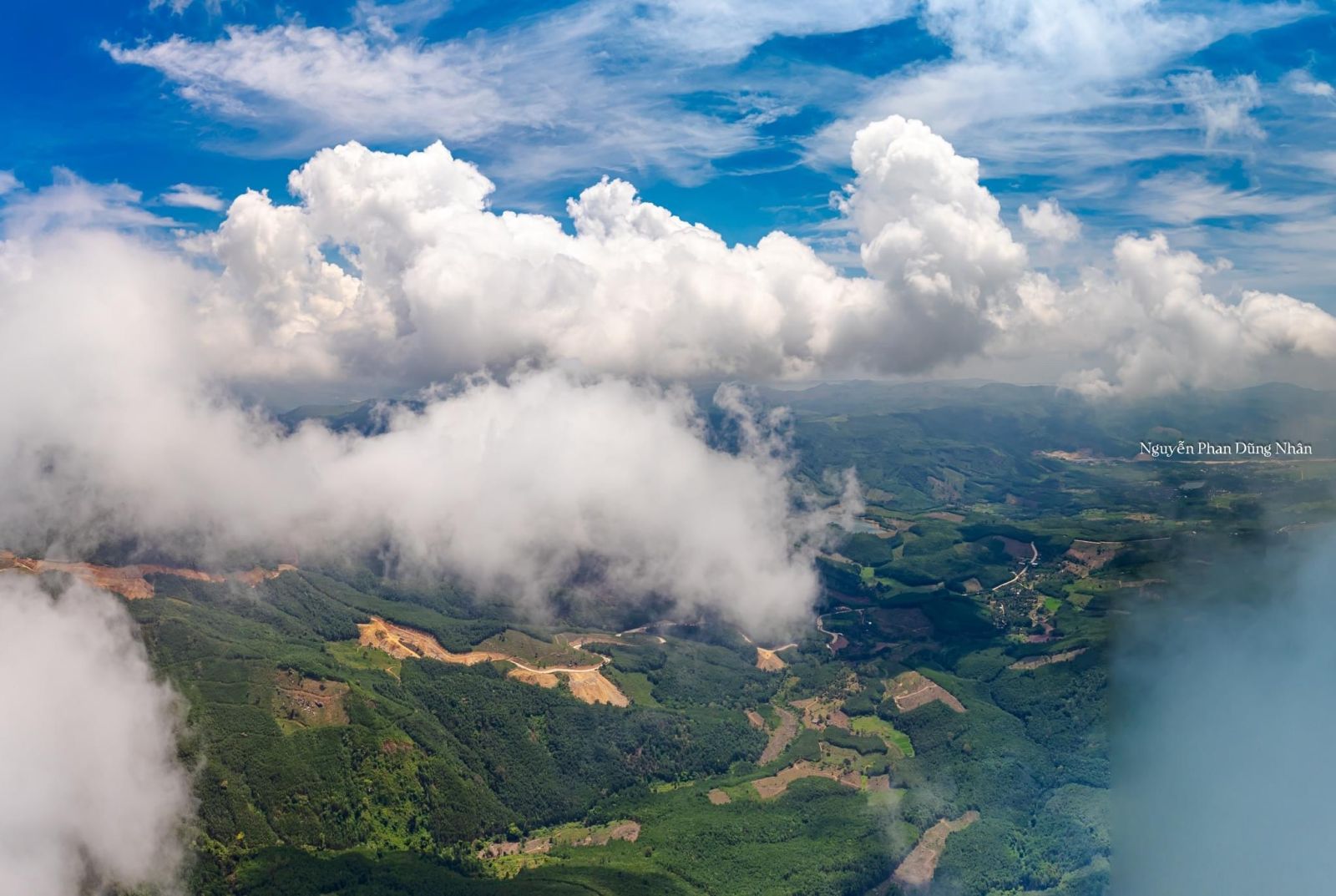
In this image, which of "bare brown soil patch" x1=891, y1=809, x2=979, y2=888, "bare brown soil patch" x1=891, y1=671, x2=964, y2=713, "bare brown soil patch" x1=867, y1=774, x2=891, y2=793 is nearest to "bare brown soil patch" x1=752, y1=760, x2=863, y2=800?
"bare brown soil patch" x1=867, y1=774, x2=891, y2=793

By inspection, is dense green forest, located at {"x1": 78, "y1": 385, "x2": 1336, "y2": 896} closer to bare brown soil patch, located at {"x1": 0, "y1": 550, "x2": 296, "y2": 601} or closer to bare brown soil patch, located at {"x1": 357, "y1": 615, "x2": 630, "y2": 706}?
bare brown soil patch, located at {"x1": 357, "y1": 615, "x2": 630, "y2": 706}

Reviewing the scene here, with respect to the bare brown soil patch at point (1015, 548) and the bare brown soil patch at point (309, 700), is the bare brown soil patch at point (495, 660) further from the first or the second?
the bare brown soil patch at point (1015, 548)

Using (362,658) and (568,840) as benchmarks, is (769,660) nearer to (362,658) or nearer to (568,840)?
(568,840)

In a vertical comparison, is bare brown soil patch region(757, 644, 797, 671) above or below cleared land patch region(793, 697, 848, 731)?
above

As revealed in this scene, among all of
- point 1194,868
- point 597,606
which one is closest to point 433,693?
point 597,606

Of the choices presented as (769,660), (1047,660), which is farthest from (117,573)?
(1047,660)

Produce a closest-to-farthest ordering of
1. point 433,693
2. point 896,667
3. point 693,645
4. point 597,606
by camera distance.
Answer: point 433,693
point 896,667
point 693,645
point 597,606

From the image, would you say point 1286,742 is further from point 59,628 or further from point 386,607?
point 386,607
